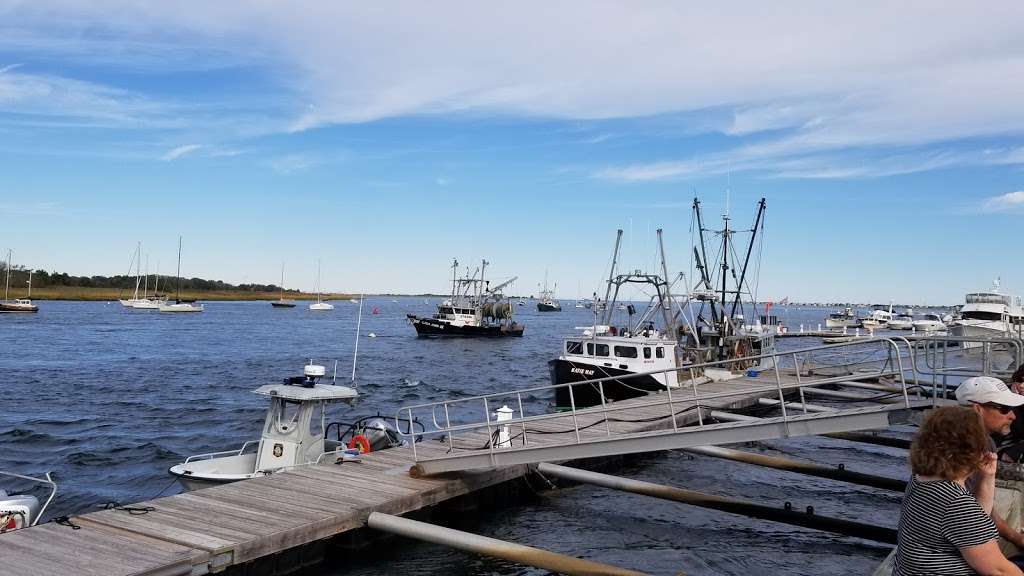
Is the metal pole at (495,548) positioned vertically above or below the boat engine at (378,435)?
below

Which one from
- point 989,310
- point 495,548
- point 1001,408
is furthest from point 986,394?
point 989,310

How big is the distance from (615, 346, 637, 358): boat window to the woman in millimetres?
25546

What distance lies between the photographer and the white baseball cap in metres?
5.85

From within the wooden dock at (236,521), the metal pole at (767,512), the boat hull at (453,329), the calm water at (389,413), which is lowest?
the calm water at (389,413)

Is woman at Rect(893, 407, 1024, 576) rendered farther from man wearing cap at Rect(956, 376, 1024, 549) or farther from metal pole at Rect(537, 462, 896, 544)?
metal pole at Rect(537, 462, 896, 544)

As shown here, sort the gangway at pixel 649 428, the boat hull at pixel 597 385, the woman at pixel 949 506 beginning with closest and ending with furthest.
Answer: the woman at pixel 949 506
the gangway at pixel 649 428
the boat hull at pixel 597 385

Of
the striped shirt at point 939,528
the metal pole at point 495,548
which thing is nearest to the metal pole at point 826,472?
the metal pole at point 495,548

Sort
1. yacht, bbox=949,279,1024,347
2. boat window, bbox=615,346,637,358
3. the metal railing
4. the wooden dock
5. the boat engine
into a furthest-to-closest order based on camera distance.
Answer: yacht, bbox=949,279,1024,347
boat window, bbox=615,346,637,358
the boat engine
the metal railing
the wooden dock

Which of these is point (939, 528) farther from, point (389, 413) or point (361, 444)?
point (389, 413)

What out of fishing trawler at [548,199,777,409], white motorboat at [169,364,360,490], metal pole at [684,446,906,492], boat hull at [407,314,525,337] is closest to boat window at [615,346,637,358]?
fishing trawler at [548,199,777,409]

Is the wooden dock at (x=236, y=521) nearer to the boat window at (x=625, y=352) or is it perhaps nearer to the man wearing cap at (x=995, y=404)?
the man wearing cap at (x=995, y=404)

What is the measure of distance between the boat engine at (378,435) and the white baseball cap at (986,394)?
13.7m

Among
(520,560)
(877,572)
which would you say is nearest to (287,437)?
(520,560)

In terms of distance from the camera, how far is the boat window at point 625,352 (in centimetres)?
3031
